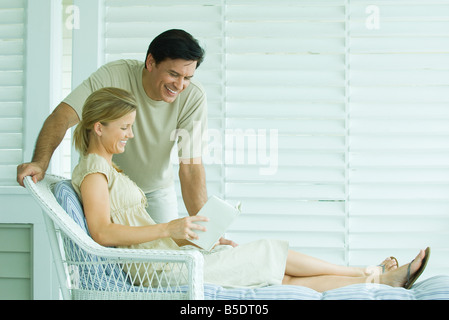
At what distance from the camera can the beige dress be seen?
1553 mm

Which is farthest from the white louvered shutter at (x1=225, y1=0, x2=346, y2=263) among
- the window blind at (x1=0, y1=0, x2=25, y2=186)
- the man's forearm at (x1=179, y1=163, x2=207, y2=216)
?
the window blind at (x1=0, y1=0, x2=25, y2=186)

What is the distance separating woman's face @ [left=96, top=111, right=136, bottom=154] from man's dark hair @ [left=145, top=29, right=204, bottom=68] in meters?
0.36

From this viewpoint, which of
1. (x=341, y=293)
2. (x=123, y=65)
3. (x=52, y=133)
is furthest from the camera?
(x=123, y=65)

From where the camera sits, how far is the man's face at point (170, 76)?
1.88 metres

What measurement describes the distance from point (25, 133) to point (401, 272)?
1.81 metres

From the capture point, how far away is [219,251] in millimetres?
1695

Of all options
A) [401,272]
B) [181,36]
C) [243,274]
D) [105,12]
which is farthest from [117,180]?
[105,12]

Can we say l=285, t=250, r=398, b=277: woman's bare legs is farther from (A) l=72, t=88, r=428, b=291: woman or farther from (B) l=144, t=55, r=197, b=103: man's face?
(B) l=144, t=55, r=197, b=103: man's face

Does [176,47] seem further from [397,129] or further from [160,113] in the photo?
[397,129]

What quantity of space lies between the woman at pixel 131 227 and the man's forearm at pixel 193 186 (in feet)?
1.43

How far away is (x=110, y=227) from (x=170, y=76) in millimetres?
693

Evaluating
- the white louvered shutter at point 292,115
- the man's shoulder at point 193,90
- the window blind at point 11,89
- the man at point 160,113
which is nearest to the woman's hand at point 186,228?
the man at point 160,113

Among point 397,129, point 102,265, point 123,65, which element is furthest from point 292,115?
point 102,265

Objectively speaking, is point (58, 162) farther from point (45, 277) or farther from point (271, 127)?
point (271, 127)
